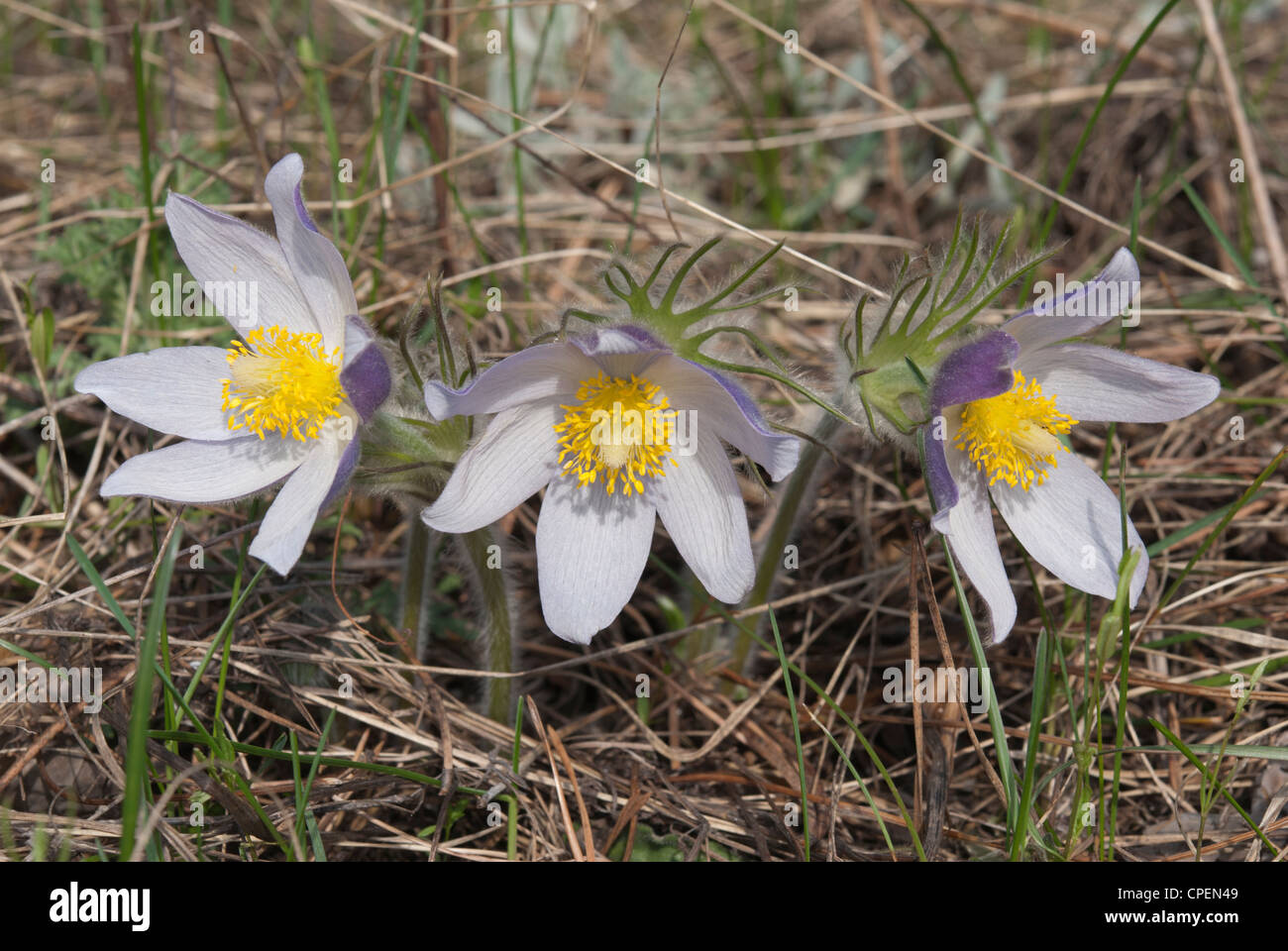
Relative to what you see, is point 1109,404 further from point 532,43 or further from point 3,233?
point 3,233

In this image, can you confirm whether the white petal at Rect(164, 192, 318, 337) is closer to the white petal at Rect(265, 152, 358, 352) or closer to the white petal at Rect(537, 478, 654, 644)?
the white petal at Rect(265, 152, 358, 352)

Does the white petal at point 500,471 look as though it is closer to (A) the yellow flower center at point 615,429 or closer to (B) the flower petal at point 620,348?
(A) the yellow flower center at point 615,429

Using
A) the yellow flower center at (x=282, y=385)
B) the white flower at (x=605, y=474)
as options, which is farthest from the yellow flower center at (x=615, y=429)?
the yellow flower center at (x=282, y=385)

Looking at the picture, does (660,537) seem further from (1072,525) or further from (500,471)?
(1072,525)

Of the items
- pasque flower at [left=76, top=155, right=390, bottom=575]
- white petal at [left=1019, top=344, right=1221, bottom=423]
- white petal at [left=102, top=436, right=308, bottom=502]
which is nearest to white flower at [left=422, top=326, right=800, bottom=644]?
pasque flower at [left=76, top=155, right=390, bottom=575]

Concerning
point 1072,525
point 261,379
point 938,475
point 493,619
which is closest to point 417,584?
point 493,619

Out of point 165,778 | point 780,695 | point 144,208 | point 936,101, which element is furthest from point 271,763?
point 936,101

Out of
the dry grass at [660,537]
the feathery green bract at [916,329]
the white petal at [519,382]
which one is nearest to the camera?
the white petal at [519,382]
